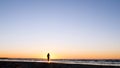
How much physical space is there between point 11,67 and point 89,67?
9.16 metres

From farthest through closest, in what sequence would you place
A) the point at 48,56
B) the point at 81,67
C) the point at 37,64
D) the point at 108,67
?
the point at 48,56 < the point at 37,64 < the point at 81,67 < the point at 108,67

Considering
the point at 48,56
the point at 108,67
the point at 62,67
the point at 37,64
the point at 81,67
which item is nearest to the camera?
the point at 108,67

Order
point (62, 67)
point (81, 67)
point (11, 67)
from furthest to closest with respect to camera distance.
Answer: point (11, 67) → point (62, 67) → point (81, 67)

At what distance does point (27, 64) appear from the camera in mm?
21781

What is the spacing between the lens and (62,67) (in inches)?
792

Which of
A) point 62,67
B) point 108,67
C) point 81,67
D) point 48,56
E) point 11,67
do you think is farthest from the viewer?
point 48,56

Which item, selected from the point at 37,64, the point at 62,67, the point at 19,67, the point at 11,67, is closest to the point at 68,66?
the point at 62,67

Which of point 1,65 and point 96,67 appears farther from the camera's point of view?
point 1,65

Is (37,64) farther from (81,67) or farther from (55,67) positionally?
(81,67)

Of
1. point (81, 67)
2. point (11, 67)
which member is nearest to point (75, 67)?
point (81, 67)

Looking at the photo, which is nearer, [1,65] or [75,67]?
[75,67]

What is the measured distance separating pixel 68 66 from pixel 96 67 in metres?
3.10

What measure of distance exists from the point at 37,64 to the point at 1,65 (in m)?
5.09

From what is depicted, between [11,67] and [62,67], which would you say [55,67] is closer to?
[62,67]
